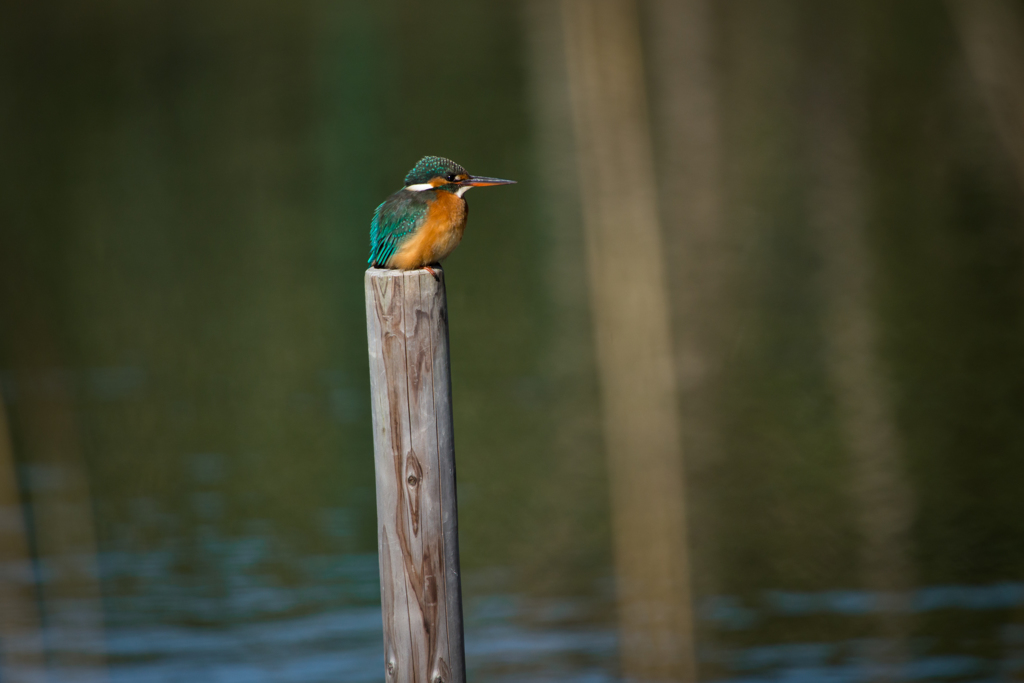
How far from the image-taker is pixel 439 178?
458 cm

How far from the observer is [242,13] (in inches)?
1362

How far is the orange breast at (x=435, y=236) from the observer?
13.7ft

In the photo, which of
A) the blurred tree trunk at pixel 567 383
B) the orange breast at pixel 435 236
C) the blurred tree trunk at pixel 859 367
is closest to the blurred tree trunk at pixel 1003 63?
the blurred tree trunk at pixel 859 367

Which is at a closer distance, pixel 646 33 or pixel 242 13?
pixel 646 33

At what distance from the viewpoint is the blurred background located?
7602 mm

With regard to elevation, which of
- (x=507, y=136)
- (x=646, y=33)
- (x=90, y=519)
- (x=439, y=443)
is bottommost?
(x=90, y=519)

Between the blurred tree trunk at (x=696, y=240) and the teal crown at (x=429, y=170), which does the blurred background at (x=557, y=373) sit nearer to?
the blurred tree trunk at (x=696, y=240)

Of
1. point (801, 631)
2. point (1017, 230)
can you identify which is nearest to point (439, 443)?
point (801, 631)

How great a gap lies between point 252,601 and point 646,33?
26281 mm

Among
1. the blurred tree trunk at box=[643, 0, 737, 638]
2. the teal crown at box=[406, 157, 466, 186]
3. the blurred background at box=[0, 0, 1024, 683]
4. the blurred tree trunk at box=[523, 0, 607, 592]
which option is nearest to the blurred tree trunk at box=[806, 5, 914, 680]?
the blurred background at box=[0, 0, 1024, 683]

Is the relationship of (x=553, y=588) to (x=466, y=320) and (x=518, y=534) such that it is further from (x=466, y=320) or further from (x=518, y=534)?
(x=466, y=320)

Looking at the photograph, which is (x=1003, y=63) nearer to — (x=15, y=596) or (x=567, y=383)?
(x=567, y=383)

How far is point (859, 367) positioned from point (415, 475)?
307 inches

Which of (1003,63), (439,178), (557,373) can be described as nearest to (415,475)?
(439,178)
